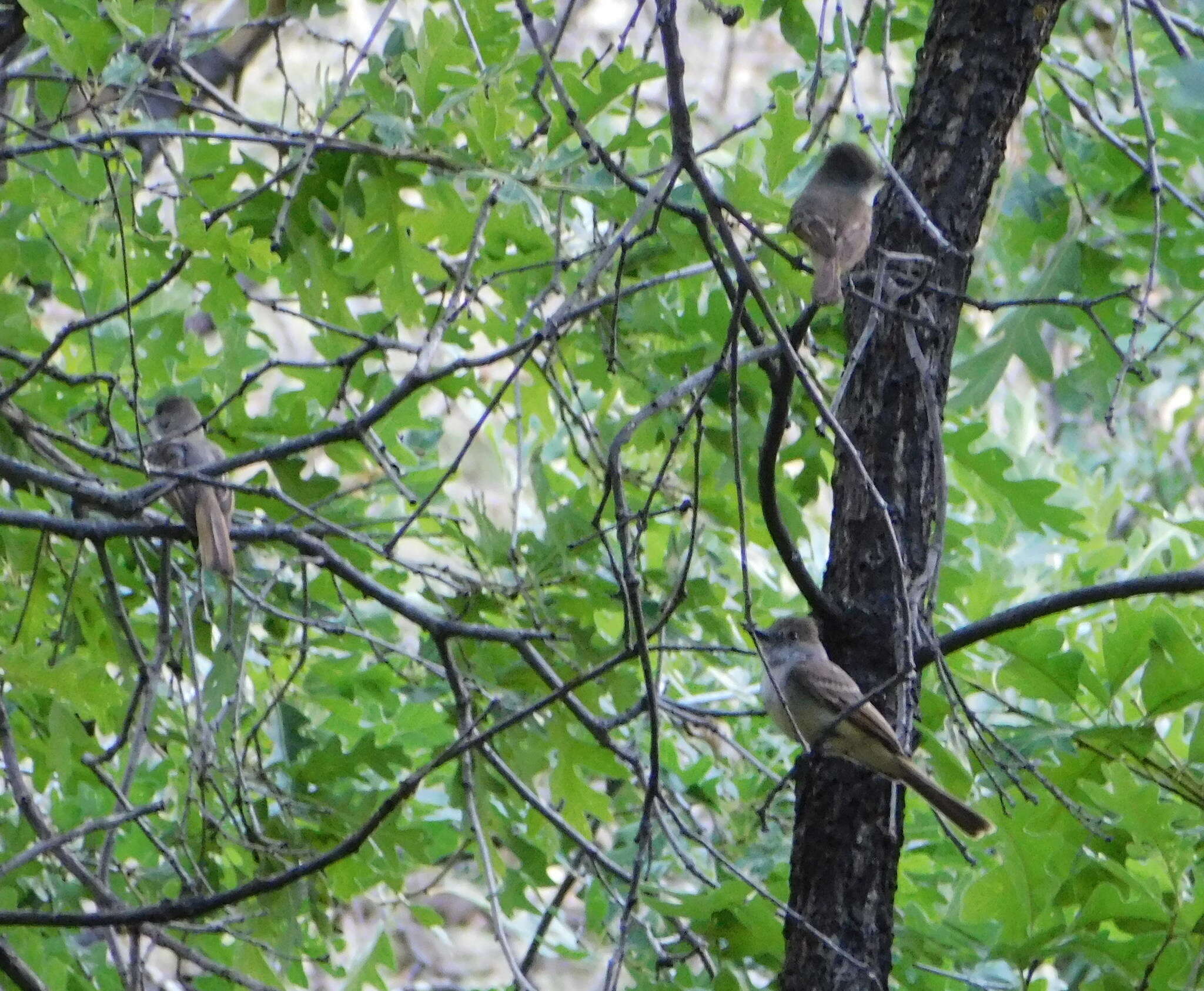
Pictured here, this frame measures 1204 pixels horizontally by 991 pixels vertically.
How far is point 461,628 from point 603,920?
1.06 metres

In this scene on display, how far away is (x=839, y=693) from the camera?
Answer: 298 cm

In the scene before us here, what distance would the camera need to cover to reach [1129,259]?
4.13 meters

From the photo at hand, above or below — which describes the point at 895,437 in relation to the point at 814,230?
below

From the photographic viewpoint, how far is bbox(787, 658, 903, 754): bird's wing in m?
2.62

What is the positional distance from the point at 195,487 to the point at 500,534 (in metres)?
0.77

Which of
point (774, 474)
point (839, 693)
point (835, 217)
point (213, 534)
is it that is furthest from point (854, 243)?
point (213, 534)

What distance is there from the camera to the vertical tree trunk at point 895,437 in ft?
8.52

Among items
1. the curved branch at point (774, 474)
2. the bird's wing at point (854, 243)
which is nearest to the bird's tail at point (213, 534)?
the curved branch at point (774, 474)

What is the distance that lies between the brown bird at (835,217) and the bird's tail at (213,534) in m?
1.43

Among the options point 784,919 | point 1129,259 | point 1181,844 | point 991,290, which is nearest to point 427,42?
point 784,919

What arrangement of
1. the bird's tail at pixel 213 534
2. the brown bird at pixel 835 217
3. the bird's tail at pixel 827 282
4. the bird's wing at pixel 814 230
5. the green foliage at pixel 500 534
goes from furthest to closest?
the bird's tail at pixel 213 534 < the bird's wing at pixel 814 230 < the brown bird at pixel 835 217 < the green foliage at pixel 500 534 < the bird's tail at pixel 827 282

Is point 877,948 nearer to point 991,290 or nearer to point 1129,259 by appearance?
point 1129,259

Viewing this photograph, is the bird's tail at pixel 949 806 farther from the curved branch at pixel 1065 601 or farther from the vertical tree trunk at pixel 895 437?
the curved branch at pixel 1065 601

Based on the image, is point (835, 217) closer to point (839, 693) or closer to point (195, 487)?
point (839, 693)
